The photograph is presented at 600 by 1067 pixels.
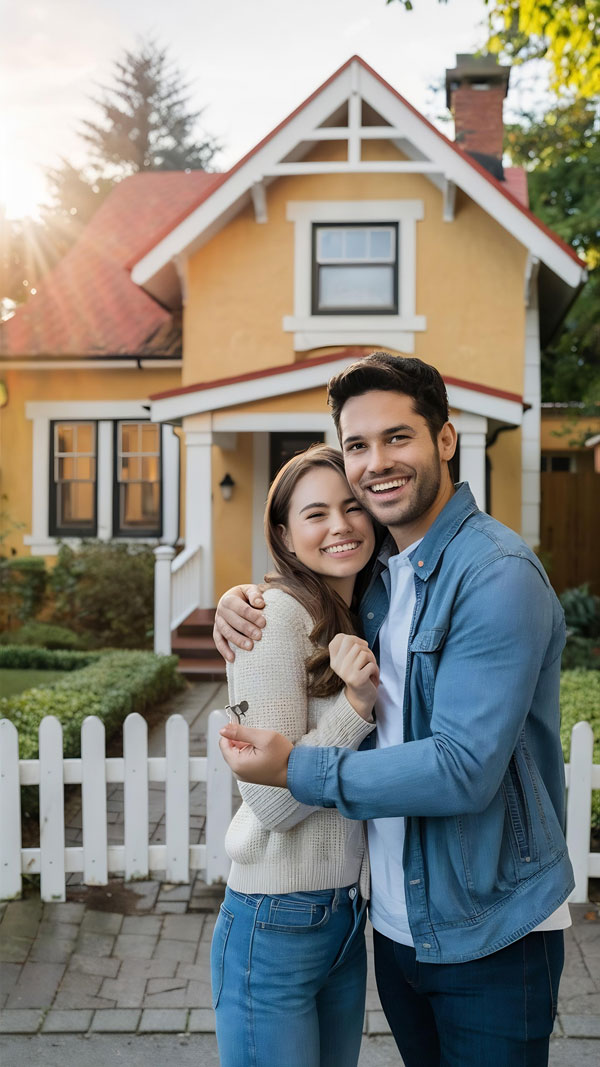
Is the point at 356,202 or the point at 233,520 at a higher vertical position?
the point at 356,202

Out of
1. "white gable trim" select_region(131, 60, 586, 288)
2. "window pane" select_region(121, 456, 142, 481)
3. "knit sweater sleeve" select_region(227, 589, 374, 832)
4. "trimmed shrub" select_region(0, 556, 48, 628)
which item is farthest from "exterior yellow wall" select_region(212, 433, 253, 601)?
"knit sweater sleeve" select_region(227, 589, 374, 832)

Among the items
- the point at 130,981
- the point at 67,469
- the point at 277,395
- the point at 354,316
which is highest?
the point at 354,316

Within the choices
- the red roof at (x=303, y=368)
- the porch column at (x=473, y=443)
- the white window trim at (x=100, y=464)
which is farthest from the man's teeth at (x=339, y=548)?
the white window trim at (x=100, y=464)

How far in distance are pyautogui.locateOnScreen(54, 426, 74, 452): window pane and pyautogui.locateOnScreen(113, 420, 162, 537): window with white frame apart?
29.1 inches

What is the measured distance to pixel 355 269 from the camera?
38.8ft

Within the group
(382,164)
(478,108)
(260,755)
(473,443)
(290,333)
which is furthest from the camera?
(478,108)

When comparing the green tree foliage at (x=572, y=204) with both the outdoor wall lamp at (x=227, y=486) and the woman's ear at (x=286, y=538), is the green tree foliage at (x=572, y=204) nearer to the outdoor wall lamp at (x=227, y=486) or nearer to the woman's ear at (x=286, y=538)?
the outdoor wall lamp at (x=227, y=486)

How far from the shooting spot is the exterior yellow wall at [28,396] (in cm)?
1362

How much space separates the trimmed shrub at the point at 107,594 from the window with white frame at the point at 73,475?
3.67 ft

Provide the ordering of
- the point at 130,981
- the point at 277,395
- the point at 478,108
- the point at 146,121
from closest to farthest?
the point at 130,981, the point at 277,395, the point at 478,108, the point at 146,121

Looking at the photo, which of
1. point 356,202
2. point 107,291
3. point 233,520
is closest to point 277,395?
point 233,520

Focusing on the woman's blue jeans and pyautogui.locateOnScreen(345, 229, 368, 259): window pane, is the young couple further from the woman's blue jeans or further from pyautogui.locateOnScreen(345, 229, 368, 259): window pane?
pyautogui.locateOnScreen(345, 229, 368, 259): window pane

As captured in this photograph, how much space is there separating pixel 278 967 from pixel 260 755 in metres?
0.44

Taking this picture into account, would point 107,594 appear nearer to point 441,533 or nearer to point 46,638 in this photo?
point 46,638
